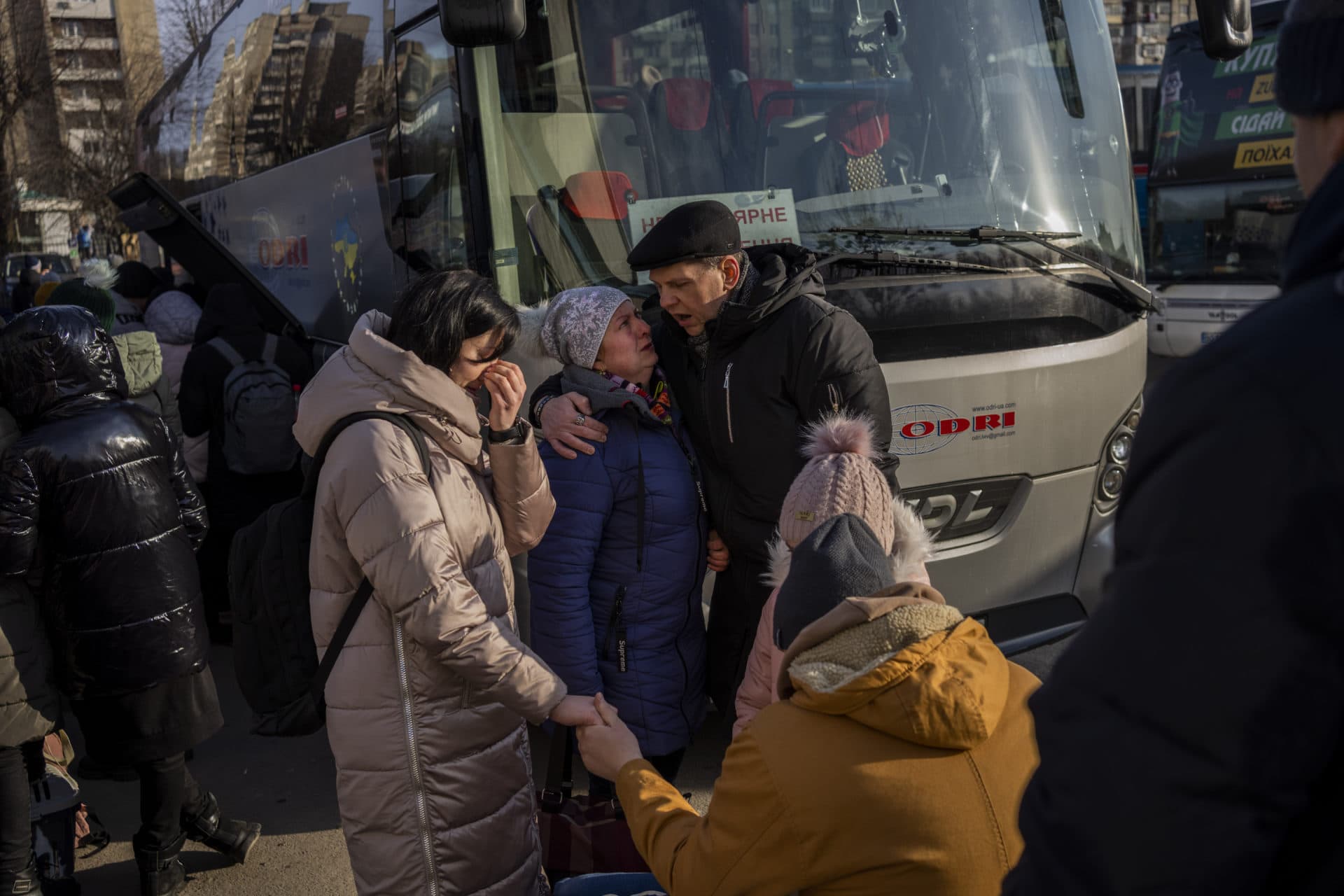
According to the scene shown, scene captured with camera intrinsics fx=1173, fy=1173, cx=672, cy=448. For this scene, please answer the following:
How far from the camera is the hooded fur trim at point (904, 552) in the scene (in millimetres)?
2162

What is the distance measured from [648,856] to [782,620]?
443 millimetres

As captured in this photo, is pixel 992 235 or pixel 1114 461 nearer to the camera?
pixel 992 235

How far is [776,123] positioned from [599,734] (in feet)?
8.47

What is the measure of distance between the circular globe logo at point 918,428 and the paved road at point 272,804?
761mm

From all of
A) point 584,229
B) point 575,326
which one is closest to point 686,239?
point 575,326

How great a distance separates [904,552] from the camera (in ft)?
7.45

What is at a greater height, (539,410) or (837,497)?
(539,410)

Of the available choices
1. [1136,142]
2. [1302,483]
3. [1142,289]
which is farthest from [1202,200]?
[1302,483]

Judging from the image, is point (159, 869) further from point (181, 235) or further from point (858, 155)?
point (181, 235)

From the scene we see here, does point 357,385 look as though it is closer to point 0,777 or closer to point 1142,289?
point 0,777

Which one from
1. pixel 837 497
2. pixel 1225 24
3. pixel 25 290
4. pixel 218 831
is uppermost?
pixel 1225 24

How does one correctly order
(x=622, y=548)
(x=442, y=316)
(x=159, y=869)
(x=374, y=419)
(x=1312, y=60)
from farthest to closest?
(x=159, y=869) < (x=622, y=548) < (x=442, y=316) < (x=374, y=419) < (x=1312, y=60)

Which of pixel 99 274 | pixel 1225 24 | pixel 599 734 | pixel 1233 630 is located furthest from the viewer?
pixel 99 274

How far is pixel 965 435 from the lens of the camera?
415cm
